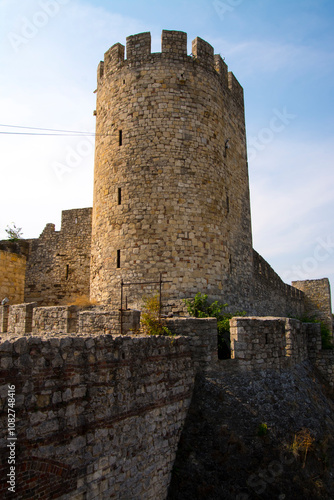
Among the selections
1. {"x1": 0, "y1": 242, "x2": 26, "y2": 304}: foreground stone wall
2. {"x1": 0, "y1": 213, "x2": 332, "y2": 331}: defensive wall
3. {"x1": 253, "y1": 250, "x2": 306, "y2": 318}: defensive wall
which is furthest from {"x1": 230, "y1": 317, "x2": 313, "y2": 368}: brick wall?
{"x1": 0, "y1": 242, "x2": 26, "y2": 304}: foreground stone wall

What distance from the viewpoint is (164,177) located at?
1112 centimetres

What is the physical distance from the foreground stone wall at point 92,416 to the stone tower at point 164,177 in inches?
166

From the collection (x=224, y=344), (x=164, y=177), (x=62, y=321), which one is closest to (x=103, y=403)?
(x=62, y=321)

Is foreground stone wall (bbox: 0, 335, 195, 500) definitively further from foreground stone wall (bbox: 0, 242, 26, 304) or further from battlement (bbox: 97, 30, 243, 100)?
battlement (bbox: 97, 30, 243, 100)

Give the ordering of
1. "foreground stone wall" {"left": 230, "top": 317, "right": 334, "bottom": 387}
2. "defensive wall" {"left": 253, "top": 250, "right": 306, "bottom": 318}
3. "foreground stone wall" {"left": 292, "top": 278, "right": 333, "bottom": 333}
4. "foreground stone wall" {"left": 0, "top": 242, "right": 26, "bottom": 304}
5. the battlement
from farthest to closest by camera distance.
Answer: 1. "foreground stone wall" {"left": 292, "top": 278, "right": 333, "bottom": 333}
2. "defensive wall" {"left": 253, "top": 250, "right": 306, "bottom": 318}
3. "foreground stone wall" {"left": 0, "top": 242, "right": 26, "bottom": 304}
4. the battlement
5. "foreground stone wall" {"left": 230, "top": 317, "right": 334, "bottom": 387}

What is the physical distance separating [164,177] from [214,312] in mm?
3957

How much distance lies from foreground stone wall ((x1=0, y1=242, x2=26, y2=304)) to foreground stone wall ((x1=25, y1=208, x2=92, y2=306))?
265 cm

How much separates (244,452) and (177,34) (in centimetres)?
1134

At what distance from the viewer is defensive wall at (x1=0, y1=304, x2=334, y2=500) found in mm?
4391

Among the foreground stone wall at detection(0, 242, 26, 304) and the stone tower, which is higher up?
the stone tower

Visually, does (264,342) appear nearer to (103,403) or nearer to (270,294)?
(103,403)

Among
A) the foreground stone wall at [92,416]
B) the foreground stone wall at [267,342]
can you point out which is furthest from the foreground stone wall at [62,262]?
the foreground stone wall at [92,416]

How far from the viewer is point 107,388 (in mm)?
5527

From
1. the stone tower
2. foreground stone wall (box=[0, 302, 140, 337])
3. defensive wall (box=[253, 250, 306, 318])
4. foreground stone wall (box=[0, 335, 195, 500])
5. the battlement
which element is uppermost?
the battlement
